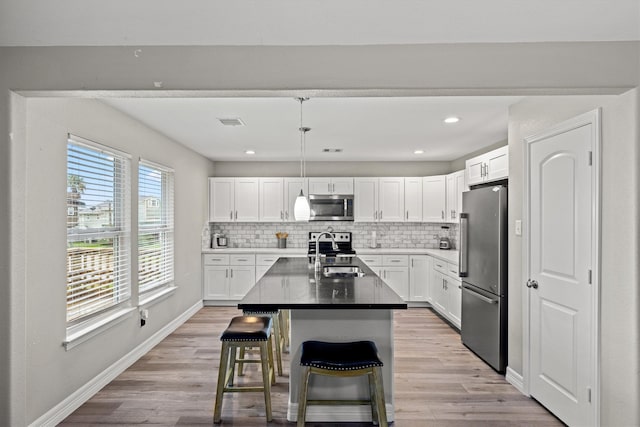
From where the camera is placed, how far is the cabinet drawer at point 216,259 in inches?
240

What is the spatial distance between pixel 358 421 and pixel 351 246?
4.01m

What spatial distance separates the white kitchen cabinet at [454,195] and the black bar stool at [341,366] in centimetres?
370

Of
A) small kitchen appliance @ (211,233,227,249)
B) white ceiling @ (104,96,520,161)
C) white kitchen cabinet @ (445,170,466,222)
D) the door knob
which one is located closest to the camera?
the door knob

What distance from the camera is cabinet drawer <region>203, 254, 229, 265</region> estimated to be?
6.09m

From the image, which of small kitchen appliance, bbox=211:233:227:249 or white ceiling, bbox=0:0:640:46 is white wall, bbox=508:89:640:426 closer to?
white ceiling, bbox=0:0:640:46

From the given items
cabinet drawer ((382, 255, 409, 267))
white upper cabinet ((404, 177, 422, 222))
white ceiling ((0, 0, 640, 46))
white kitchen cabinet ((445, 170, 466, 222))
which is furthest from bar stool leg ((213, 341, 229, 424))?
white upper cabinet ((404, 177, 422, 222))

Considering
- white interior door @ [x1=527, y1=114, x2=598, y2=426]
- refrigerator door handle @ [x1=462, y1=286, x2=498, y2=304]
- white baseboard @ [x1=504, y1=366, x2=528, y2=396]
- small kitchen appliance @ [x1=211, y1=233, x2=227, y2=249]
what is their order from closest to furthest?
white interior door @ [x1=527, y1=114, x2=598, y2=426]
white baseboard @ [x1=504, y1=366, x2=528, y2=396]
refrigerator door handle @ [x1=462, y1=286, x2=498, y2=304]
small kitchen appliance @ [x1=211, y1=233, x2=227, y2=249]

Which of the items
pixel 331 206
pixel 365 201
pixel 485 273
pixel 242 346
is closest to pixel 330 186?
pixel 331 206

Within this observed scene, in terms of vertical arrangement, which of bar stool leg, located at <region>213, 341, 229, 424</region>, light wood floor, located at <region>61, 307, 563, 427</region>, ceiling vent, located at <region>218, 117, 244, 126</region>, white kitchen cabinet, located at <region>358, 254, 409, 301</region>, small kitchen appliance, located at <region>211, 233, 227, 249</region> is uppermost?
ceiling vent, located at <region>218, 117, 244, 126</region>

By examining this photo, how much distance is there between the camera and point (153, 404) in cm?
293

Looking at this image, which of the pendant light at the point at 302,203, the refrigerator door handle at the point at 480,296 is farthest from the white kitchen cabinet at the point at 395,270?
the pendant light at the point at 302,203

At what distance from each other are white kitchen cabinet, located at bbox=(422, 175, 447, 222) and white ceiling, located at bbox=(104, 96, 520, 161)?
0.46m

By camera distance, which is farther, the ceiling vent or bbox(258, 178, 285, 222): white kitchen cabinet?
bbox(258, 178, 285, 222): white kitchen cabinet

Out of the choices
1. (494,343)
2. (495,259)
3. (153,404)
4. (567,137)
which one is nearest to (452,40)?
(567,137)
